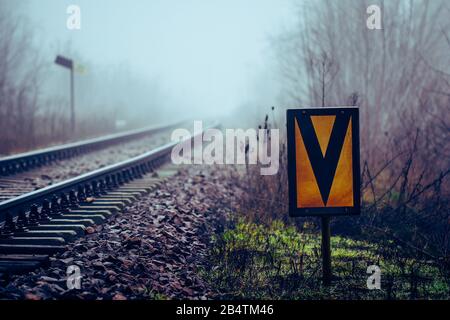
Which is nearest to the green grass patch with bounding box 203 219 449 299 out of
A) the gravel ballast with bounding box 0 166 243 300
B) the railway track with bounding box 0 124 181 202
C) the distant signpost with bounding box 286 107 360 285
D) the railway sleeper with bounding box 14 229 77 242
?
the gravel ballast with bounding box 0 166 243 300

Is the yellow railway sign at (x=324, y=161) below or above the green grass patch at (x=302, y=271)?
above

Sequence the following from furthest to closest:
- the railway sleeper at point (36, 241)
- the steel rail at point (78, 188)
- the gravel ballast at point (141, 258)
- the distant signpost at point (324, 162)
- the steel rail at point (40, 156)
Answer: the steel rail at point (40, 156), the steel rail at point (78, 188), the railway sleeper at point (36, 241), the distant signpost at point (324, 162), the gravel ballast at point (141, 258)

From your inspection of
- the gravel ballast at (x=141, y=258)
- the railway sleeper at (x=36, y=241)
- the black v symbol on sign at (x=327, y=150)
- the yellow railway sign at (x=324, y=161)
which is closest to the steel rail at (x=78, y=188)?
the railway sleeper at (x=36, y=241)

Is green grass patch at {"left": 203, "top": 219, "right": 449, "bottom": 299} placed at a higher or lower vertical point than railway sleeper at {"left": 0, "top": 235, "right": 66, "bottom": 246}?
lower

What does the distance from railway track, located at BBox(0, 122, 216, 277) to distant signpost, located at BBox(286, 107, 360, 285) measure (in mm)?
2151

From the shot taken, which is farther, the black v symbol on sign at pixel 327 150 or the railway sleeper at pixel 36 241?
the railway sleeper at pixel 36 241

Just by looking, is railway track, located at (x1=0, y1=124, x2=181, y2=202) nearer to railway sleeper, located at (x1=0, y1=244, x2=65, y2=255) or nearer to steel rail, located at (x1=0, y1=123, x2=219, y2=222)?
steel rail, located at (x1=0, y1=123, x2=219, y2=222)

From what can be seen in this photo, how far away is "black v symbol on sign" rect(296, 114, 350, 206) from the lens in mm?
4309

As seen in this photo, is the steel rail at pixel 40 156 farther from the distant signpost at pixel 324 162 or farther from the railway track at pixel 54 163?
the distant signpost at pixel 324 162

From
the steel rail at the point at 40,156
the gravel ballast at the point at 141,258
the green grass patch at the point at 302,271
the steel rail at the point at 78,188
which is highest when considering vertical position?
the steel rail at the point at 40,156

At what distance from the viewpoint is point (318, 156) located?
4.33 metres

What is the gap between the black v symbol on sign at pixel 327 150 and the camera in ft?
14.1

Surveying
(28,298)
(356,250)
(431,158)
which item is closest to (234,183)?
(431,158)
